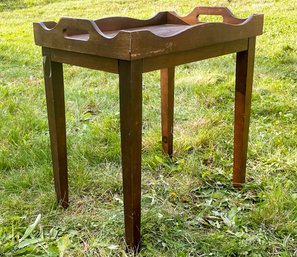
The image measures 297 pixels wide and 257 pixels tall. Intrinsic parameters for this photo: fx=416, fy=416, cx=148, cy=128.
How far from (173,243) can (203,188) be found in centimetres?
45

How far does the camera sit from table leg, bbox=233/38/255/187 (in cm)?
170

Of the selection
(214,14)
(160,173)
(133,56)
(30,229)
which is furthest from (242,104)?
(30,229)

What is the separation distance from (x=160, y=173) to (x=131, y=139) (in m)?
0.77

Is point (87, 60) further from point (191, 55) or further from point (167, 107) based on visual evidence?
point (167, 107)

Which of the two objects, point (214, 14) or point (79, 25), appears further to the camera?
point (214, 14)

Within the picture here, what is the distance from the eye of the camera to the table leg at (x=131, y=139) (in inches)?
48.9

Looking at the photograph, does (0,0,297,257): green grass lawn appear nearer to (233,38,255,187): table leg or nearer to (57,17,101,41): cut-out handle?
(233,38,255,187): table leg

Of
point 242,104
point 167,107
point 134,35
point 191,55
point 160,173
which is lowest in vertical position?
point 160,173

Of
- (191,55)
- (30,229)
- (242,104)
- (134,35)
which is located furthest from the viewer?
(242,104)

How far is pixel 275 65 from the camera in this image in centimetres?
378

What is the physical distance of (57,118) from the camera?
63.1 inches

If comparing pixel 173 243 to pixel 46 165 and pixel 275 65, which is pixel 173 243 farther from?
pixel 275 65

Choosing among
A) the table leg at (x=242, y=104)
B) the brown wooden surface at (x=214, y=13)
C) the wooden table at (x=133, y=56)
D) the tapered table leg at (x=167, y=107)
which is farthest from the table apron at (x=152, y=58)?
the tapered table leg at (x=167, y=107)

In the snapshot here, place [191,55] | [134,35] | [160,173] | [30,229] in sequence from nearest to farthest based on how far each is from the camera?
[134,35] < [191,55] < [30,229] < [160,173]
